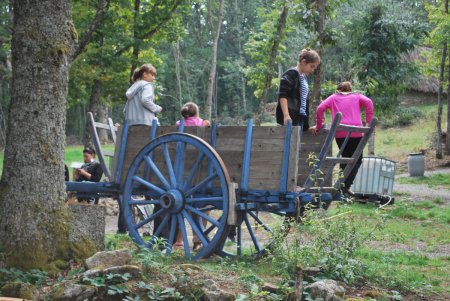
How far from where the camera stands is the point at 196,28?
6850 centimetres

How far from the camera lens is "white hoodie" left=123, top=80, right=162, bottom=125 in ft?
29.4

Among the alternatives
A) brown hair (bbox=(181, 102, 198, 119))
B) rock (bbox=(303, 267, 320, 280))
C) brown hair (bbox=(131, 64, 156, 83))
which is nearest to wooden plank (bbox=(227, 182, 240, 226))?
rock (bbox=(303, 267, 320, 280))

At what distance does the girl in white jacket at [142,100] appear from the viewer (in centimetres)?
A: 898

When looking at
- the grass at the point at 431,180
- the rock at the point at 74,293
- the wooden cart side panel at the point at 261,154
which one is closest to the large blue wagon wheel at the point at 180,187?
the wooden cart side panel at the point at 261,154

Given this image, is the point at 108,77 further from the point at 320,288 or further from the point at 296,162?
the point at 320,288

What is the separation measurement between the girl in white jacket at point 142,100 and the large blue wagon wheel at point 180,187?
3.15 ft

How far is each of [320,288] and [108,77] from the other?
1359 cm

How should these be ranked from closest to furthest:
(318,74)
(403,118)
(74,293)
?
(74,293), (318,74), (403,118)

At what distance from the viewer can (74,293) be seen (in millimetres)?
5461

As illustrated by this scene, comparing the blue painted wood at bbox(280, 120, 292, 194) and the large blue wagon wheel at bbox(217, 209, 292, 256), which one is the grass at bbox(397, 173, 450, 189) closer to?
the large blue wagon wheel at bbox(217, 209, 292, 256)

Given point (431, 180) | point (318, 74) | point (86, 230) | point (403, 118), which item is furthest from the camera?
point (403, 118)

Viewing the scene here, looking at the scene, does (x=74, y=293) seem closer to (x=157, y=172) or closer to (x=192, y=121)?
(x=157, y=172)

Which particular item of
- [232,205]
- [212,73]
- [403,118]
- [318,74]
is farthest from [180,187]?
[403,118]

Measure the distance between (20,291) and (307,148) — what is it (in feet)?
11.9
